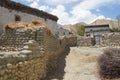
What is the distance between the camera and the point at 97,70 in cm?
1605

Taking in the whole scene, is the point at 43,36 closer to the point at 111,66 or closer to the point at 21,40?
the point at 21,40

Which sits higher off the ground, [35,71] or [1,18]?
[1,18]

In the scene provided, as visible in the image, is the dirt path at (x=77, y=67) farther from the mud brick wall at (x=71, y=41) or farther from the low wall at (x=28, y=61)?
the mud brick wall at (x=71, y=41)

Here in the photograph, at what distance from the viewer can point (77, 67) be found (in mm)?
17344

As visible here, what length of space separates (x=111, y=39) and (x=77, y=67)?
12918 millimetres

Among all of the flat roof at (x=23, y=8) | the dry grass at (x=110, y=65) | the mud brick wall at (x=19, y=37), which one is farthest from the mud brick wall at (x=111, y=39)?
the mud brick wall at (x=19, y=37)

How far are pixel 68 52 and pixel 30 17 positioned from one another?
5.43 m

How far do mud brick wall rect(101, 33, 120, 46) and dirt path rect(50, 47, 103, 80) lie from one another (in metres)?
8.17

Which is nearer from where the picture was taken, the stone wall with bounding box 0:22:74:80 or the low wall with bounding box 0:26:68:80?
the low wall with bounding box 0:26:68:80

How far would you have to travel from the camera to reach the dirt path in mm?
14923

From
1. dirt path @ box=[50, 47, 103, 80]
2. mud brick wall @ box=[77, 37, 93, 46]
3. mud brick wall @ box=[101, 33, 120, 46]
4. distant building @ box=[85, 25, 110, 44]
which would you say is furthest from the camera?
distant building @ box=[85, 25, 110, 44]

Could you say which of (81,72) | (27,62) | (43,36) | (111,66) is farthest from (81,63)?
(27,62)

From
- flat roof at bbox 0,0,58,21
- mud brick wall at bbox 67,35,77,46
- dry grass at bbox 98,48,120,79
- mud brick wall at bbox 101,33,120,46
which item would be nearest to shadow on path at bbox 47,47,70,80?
dry grass at bbox 98,48,120,79

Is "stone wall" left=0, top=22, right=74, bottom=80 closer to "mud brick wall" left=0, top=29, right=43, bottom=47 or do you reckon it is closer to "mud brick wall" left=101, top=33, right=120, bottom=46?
"mud brick wall" left=0, top=29, right=43, bottom=47
